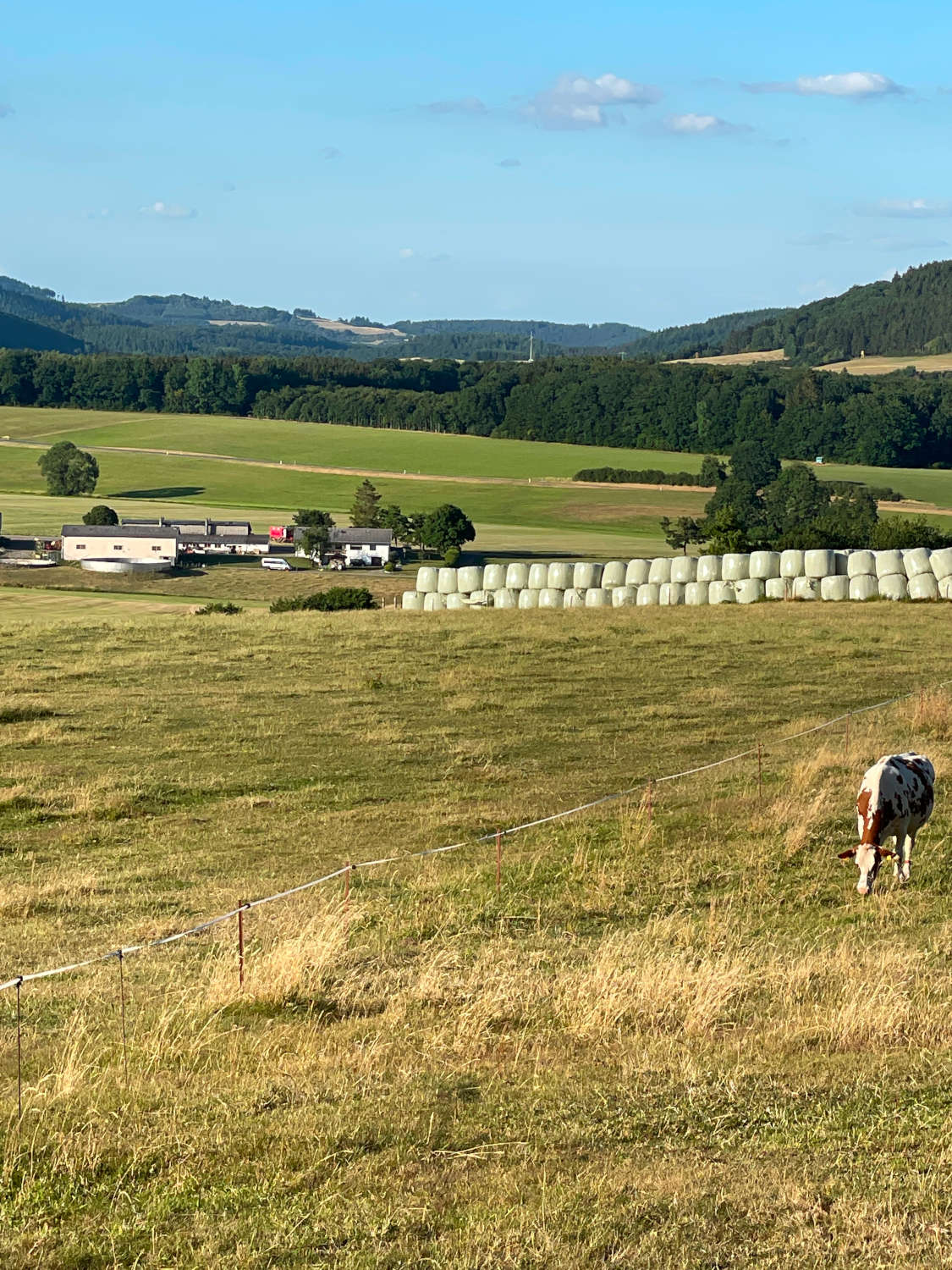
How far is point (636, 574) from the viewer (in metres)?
48.5

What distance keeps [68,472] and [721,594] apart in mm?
112200

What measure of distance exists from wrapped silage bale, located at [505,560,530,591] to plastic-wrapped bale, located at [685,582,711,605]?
7295 mm

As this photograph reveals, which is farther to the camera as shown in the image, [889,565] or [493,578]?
[493,578]

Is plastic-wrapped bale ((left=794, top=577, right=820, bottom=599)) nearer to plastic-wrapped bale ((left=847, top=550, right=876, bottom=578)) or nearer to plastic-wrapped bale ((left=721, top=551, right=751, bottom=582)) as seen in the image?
plastic-wrapped bale ((left=847, top=550, right=876, bottom=578))

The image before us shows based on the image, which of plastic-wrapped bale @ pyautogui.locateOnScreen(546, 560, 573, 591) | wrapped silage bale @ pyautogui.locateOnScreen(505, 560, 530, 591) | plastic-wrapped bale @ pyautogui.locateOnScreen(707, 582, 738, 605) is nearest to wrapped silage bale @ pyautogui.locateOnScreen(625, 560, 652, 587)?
plastic-wrapped bale @ pyautogui.locateOnScreen(546, 560, 573, 591)

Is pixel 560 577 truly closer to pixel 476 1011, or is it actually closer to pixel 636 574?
pixel 636 574

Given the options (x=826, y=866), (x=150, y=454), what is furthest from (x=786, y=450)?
(x=826, y=866)

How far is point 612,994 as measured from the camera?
9.96 meters

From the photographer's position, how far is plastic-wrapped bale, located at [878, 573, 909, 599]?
42969mm

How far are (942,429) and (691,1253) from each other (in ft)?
584

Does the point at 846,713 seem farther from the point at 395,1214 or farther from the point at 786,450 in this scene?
the point at 786,450

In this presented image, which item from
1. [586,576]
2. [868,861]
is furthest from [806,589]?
[868,861]

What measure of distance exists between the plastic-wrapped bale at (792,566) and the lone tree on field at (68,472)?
366 ft

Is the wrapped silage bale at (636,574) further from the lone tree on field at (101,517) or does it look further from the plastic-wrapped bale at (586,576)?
the lone tree on field at (101,517)
